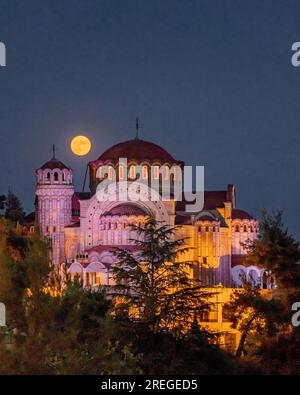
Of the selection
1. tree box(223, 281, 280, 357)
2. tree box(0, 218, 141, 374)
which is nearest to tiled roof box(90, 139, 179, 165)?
tree box(223, 281, 280, 357)

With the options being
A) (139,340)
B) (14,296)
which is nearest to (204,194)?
(139,340)

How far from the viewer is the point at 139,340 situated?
32844mm

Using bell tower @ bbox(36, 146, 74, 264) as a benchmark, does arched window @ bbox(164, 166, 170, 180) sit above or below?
above

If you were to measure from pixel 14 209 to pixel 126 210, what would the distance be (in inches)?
329

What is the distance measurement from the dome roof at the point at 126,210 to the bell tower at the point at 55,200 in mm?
2089

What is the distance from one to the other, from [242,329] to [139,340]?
14.9 m

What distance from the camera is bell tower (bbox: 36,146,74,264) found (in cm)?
5859

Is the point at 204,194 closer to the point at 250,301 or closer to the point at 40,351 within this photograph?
the point at 250,301

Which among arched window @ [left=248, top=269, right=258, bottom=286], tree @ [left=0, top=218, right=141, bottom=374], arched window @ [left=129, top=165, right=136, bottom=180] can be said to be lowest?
tree @ [left=0, top=218, right=141, bottom=374]

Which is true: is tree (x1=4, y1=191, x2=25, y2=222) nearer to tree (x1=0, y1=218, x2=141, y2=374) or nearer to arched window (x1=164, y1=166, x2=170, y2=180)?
arched window (x1=164, y1=166, x2=170, y2=180)

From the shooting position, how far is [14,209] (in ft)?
210

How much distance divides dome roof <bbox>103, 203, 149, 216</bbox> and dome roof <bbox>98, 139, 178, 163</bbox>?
3135 millimetres

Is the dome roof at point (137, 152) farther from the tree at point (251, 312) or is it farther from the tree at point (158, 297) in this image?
the tree at point (158, 297)

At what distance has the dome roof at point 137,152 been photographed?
2408 inches
